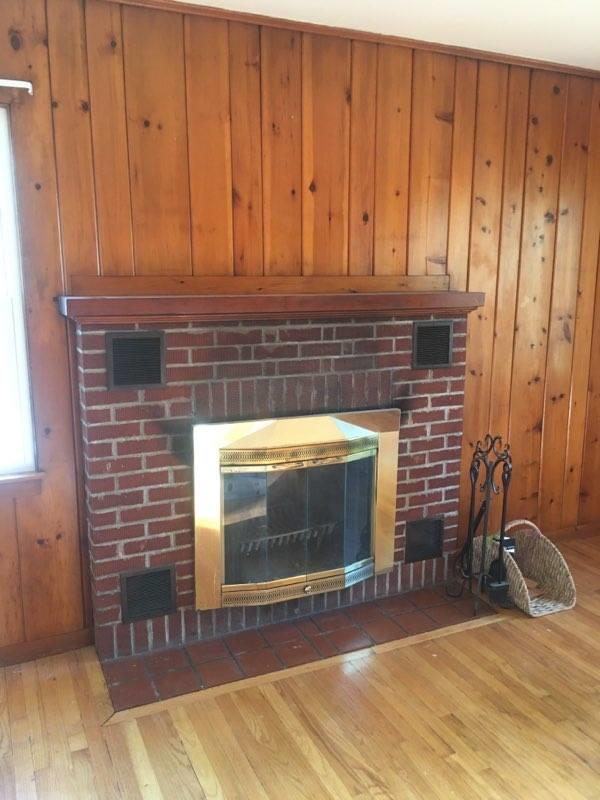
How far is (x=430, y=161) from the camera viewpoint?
2.88 m

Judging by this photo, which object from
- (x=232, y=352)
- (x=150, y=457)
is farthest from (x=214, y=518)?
(x=232, y=352)

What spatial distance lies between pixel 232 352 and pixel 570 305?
1.85 metres

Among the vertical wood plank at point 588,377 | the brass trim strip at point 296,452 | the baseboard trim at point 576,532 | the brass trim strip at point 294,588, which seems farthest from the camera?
the baseboard trim at point 576,532

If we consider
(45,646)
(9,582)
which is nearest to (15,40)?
(9,582)

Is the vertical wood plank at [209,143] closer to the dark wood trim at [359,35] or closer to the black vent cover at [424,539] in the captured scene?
the dark wood trim at [359,35]

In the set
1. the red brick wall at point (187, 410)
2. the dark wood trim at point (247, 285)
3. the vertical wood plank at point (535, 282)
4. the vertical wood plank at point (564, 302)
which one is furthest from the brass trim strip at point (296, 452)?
the vertical wood plank at point (564, 302)

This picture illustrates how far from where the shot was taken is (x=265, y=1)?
2316 millimetres

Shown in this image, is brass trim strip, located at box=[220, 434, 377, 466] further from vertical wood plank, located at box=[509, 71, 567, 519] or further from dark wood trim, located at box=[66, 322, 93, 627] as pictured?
vertical wood plank, located at box=[509, 71, 567, 519]

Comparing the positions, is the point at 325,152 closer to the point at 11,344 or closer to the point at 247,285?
the point at 247,285

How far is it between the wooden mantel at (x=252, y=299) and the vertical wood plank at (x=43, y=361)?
12 cm

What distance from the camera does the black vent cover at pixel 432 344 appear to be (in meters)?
2.83

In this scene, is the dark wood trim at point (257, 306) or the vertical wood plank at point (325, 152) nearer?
the dark wood trim at point (257, 306)

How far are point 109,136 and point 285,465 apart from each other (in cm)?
134

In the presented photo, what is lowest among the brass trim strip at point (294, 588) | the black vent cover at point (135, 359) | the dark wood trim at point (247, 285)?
the brass trim strip at point (294, 588)
